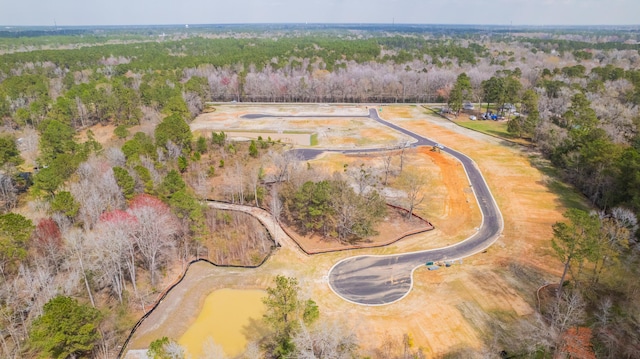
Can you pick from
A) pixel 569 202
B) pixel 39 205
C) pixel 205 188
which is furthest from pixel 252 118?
pixel 569 202

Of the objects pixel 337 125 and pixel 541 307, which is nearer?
pixel 541 307

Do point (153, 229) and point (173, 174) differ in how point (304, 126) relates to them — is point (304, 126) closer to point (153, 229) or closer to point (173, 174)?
point (173, 174)

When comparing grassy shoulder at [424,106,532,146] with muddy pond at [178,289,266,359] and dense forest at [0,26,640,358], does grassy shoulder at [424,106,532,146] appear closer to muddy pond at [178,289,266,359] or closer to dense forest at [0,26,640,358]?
dense forest at [0,26,640,358]

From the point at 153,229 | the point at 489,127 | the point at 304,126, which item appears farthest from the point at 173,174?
the point at 489,127

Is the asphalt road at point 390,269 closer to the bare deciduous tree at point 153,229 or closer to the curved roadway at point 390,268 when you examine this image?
the curved roadway at point 390,268

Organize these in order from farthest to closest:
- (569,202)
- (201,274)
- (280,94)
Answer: (280,94) < (569,202) < (201,274)

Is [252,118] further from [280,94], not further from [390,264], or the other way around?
[390,264]

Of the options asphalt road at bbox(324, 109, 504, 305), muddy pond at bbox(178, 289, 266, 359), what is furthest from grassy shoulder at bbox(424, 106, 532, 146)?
muddy pond at bbox(178, 289, 266, 359)
